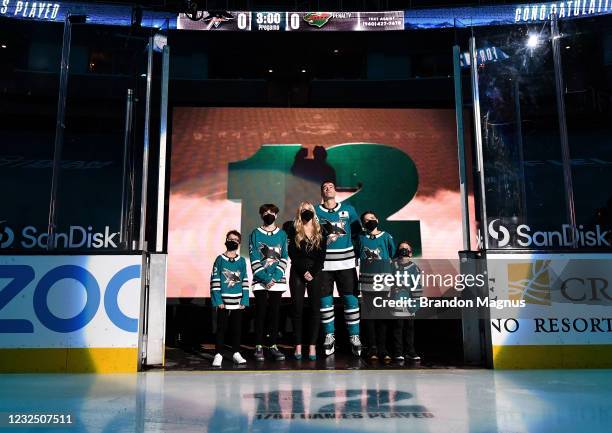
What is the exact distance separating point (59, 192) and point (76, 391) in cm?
216

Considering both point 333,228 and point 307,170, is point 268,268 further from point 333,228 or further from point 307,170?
point 307,170

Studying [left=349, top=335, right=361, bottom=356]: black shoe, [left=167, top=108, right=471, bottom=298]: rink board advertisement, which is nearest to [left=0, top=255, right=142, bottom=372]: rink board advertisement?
[left=349, top=335, right=361, bottom=356]: black shoe

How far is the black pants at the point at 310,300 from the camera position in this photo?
494 cm

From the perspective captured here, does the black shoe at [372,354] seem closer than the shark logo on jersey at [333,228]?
Yes

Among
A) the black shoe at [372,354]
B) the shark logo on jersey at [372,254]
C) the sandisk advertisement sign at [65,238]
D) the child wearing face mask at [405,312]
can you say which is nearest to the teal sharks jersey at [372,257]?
the shark logo on jersey at [372,254]

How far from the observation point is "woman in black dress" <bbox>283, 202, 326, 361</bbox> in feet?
16.1

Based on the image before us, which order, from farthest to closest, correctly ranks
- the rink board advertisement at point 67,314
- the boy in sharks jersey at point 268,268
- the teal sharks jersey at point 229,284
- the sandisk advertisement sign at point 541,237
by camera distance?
the boy in sharks jersey at point 268,268 < the teal sharks jersey at point 229,284 < the sandisk advertisement sign at point 541,237 < the rink board advertisement at point 67,314

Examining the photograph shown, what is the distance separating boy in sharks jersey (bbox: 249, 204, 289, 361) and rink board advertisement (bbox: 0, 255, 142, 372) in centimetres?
122

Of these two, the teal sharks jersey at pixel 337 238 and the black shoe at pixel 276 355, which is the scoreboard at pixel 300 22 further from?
the black shoe at pixel 276 355

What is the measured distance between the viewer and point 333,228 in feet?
16.8

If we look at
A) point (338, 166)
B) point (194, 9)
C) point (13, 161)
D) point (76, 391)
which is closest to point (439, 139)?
point (338, 166)

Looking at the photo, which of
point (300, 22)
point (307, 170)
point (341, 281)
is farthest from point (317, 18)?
point (341, 281)

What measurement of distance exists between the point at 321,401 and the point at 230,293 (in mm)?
2068

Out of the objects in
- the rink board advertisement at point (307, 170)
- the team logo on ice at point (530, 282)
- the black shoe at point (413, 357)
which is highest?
the rink board advertisement at point (307, 170)
